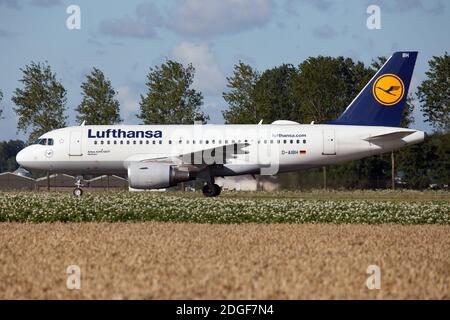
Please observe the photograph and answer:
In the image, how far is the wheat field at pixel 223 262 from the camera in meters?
12.3

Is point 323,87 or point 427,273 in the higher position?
point 323,87

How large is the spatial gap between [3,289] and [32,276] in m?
1.07

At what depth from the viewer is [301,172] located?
158 ft

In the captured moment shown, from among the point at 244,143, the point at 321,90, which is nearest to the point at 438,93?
the point at 321,90

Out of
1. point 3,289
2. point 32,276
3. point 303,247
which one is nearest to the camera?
point 3,289

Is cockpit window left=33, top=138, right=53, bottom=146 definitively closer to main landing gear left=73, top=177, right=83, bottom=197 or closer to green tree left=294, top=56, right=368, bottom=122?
main landing gear left=73, top=177, right=83, bottom=197

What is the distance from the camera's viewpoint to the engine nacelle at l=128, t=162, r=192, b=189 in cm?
4019

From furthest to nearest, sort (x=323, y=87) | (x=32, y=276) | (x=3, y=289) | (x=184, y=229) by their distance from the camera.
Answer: (x=323, y=87) < (x=184, y=229) < (x=32, y=276) < (x=3, y=289)

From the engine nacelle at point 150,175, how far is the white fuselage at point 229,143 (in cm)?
224

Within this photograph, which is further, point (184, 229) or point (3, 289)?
point (184, 229)

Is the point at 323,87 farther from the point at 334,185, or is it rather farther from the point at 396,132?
the point at 396,132

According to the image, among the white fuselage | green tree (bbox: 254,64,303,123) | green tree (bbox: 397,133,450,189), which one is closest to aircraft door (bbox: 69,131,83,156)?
the white fuselage
